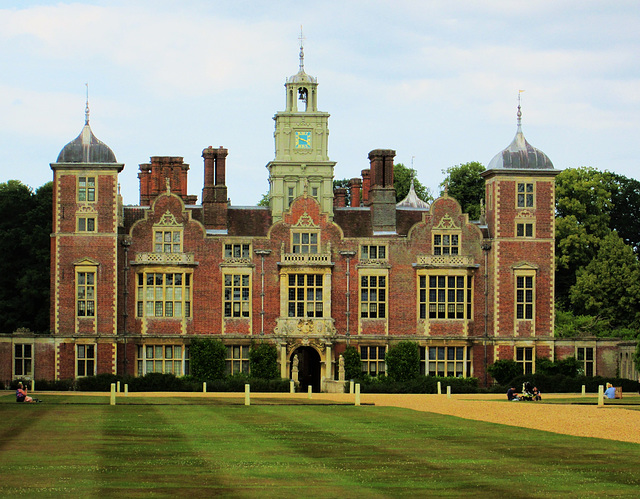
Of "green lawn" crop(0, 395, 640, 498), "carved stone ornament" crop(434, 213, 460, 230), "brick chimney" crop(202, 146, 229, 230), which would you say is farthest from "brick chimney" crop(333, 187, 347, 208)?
"green lawn" crop(0, 395, 640, 498)

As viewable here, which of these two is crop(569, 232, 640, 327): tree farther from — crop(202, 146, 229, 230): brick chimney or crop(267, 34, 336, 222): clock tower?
crop(202, 146, 229, 230): brick chimney

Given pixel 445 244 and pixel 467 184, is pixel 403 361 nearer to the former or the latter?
pixel 445 244

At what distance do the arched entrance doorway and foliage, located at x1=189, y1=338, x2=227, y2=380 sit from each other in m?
3.84

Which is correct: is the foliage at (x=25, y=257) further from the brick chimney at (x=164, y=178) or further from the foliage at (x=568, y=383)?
the foliage at (x=568, y=383)

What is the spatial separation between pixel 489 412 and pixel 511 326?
65.0 feet

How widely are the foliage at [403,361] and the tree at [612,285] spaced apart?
16410 mm

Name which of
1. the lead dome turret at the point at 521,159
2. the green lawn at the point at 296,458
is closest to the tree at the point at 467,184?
the lead dome turret at the point at 521,159

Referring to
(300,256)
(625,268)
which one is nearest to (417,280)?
(300,256)

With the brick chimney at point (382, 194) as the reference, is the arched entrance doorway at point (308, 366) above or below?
below

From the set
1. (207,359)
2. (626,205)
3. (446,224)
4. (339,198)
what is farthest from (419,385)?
(626,205)

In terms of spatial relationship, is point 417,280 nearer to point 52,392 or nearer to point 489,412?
point 52,392

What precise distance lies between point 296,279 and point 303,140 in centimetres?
708

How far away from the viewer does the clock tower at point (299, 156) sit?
179 feet

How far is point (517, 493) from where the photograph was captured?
16672 mm
